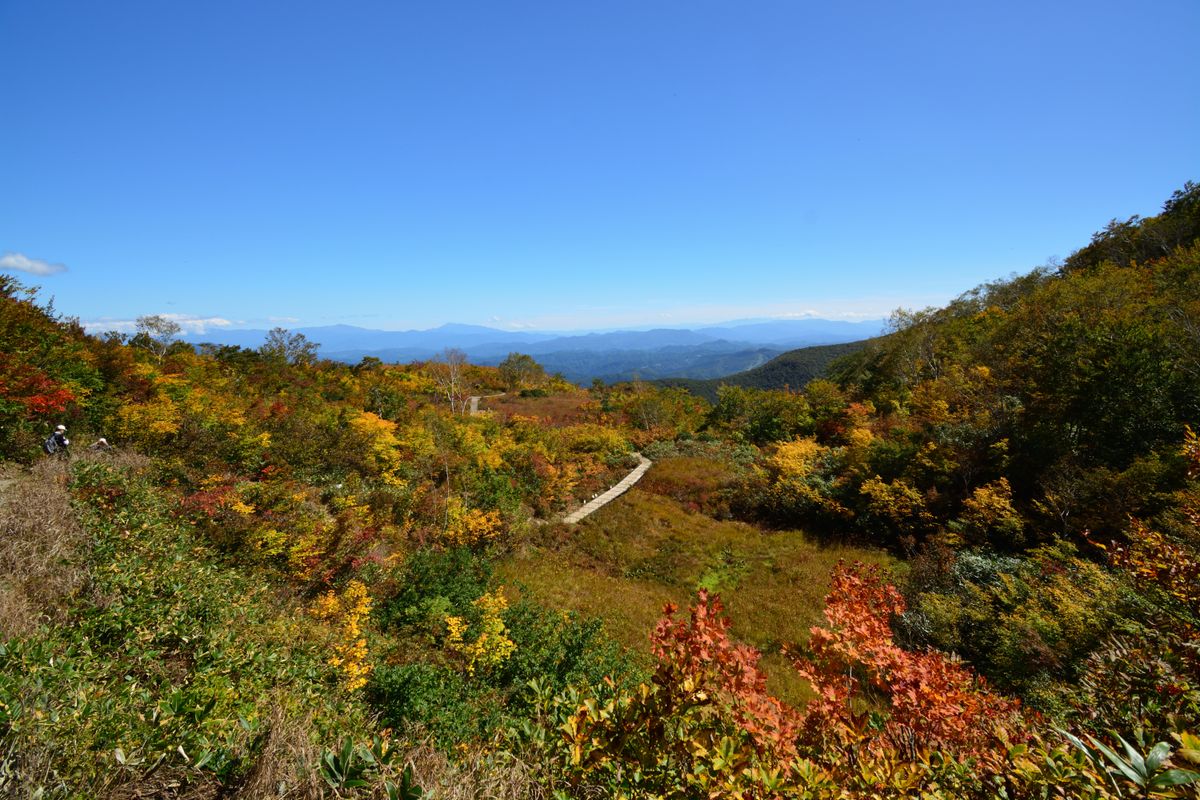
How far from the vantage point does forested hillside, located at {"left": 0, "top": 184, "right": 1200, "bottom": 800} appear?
106 inches

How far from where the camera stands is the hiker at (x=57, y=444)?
9617mm

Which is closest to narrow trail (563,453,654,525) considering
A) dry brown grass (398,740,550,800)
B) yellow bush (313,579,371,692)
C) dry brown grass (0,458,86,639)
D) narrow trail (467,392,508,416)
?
yellow bush (313,579,371,692)

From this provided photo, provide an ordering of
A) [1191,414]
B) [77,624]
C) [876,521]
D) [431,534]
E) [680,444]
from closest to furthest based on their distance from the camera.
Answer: [77,624]
[1191,414]
[431,534]
[876,521]
[680,444]

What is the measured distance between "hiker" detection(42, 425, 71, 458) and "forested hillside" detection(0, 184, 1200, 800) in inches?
15.7

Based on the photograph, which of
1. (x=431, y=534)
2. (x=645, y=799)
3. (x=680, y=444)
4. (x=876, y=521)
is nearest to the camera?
(x=645, y=799)

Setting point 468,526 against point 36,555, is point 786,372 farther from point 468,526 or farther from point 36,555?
point 36,555

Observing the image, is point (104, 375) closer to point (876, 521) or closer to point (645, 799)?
point (645, 799)

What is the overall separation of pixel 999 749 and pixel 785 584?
11.7 meters

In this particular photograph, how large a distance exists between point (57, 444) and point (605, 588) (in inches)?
533

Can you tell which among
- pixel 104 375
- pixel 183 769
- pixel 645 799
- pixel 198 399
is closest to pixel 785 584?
pixel 645 799

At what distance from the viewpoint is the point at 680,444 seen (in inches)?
1054

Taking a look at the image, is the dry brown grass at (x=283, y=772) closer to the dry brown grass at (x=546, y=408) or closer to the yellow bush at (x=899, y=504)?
the yellow bush at (x=899, y=504)

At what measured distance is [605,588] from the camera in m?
13.1

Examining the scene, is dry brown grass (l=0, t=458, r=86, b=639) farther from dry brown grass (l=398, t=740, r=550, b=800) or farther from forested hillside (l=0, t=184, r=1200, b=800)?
dry brown grass (l=398, t=740, r=550, b=800)
